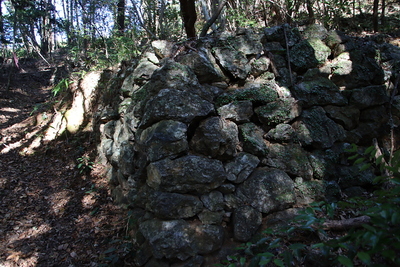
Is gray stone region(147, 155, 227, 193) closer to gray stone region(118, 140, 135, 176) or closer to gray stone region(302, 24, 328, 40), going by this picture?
gray stone region(118, 140, 135, 176)

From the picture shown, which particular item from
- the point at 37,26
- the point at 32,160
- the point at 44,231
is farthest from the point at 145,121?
the point at 37,26

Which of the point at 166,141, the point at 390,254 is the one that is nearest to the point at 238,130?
the point at 166,141

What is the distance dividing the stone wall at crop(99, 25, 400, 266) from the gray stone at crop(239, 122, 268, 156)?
0.07 feet

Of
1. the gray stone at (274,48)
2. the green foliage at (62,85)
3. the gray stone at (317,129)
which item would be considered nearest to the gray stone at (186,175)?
the gray stone at (317,129)

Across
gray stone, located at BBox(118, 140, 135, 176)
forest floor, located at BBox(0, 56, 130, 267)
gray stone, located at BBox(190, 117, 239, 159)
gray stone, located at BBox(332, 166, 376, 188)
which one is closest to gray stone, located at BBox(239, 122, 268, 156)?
gray stone, located at BBox(190, 117, 239, 159)

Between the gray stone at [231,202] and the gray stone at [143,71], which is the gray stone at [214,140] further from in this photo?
the gray stone at [143,71]

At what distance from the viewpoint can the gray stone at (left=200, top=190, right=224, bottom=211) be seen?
377 centimetres

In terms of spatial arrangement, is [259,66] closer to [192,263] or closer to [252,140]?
[252,140]

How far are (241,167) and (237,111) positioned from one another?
106cm

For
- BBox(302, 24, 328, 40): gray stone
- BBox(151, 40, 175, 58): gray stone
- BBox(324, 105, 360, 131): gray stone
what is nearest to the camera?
BBox(324, 105, 360, 131): gray stone

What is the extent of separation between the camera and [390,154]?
491 centimetres

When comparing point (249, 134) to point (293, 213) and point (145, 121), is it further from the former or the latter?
point (145, 121)

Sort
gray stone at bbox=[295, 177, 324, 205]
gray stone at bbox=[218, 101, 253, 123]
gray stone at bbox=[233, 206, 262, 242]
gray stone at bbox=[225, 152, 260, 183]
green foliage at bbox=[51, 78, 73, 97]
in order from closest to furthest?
gray stone at bbox=[233, 206, 262, 242] < gray stone at bbox=[225, 152, 260, 183] < gray stone at bbox=[295, 177, 324, 205] < gray stone at bbox=[218, 101, 253, 123] < green foliage at bbox=[51, 78, 73, 97]

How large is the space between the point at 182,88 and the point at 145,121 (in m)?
0.86
